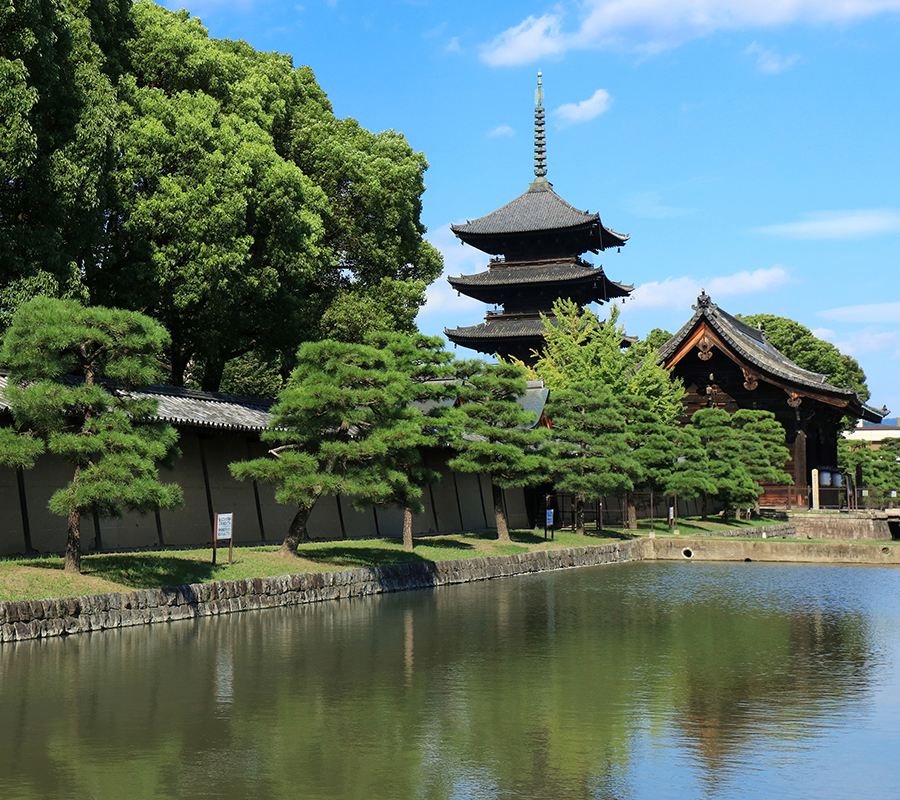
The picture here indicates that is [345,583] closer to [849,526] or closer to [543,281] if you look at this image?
[849,526]

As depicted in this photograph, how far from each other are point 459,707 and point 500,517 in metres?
23.0

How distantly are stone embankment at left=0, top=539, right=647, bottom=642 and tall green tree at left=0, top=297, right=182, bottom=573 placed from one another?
174 centimetres

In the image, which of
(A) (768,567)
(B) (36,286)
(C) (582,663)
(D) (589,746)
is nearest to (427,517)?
(A) (768,567)

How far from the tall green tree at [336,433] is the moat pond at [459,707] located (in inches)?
154

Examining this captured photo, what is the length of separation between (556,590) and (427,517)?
45.2ft

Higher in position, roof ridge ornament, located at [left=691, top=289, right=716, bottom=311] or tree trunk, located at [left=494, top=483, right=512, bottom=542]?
roof ridge ornament, located at [left=691, top=289, right=716, bottom=311]

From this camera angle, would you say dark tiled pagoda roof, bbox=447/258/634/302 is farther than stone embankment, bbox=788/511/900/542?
Yes

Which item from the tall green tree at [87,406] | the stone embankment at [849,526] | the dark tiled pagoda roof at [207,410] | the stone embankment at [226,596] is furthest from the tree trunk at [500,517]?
the stone embankment at [849,526]

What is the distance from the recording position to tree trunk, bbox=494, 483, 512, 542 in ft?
113

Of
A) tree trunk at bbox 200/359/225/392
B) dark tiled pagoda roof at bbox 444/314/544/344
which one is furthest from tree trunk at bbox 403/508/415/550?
dark tiled pagoda roof at bbox 444/314/544/344

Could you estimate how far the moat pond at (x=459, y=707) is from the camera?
8.64 metres

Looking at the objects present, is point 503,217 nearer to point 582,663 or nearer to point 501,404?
point 501,404

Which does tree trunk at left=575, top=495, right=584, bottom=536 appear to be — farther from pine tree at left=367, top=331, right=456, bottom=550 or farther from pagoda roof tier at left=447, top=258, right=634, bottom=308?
pagoda roof tier at left=447, top=258, right=634, bottom=308

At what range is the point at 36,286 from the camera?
24.8 m
